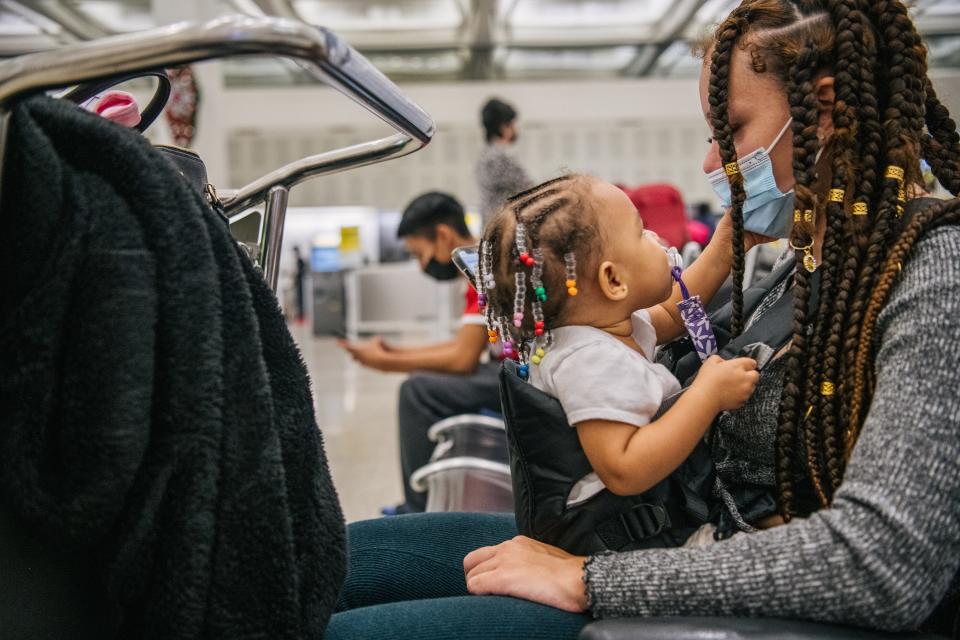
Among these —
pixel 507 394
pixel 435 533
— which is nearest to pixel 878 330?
pixel 507 394

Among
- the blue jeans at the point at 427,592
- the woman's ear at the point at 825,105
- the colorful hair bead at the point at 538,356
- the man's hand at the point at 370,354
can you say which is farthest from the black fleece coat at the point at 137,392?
the man's hand at the point at 370,354

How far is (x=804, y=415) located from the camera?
84 centimetres

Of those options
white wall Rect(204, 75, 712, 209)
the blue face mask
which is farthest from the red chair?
white wall Rect(204, 75, 712, 209)

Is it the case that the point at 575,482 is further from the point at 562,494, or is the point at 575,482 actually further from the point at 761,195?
the point at 761,195

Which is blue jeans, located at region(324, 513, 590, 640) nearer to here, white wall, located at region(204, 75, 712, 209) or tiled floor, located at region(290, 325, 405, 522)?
tiled floor, located at region(290, 325, 405, 522)

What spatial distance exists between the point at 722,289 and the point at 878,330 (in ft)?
1.32

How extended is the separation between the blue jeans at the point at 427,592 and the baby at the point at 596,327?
173mm

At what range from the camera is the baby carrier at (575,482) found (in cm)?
89

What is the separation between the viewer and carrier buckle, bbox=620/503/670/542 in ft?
2.91

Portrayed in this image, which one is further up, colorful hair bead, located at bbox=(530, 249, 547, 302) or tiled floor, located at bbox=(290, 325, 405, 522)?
colorful hair bead, located at bbox=(530, 249, 547, 302)

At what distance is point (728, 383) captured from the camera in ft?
2.74

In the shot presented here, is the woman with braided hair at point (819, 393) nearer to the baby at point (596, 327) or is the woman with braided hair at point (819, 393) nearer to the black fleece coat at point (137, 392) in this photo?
the baby at point (596, 327)

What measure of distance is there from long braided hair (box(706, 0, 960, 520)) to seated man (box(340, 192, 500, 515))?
1665 mm

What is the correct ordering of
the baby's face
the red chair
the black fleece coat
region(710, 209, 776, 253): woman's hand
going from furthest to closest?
1. the red chair
2. region(710, 209, 776, 253): woman's hand
3. the baby's face
4. the black fleece coat
